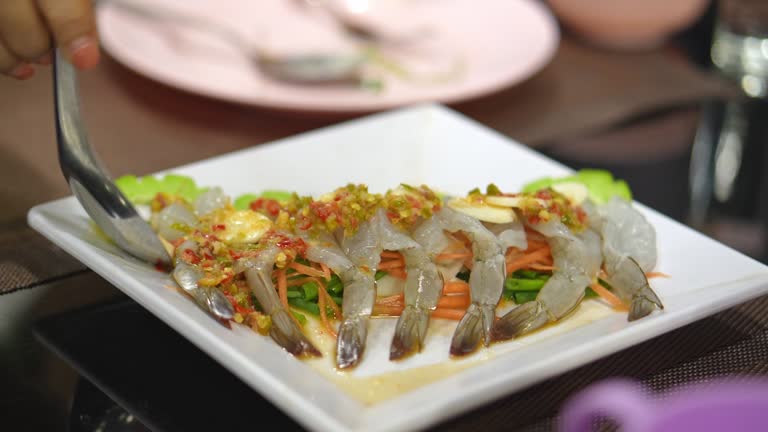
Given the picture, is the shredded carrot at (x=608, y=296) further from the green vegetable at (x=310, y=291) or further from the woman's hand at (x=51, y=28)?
the woman's hand at (x=51, y=28)

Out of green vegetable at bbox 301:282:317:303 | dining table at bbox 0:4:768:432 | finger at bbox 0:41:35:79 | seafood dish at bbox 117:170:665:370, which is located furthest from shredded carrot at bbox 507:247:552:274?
finger at bbox 0:41:35:79

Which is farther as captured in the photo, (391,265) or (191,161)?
(191,161)

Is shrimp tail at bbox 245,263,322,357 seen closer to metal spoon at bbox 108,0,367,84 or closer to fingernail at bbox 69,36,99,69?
fingernail at bbox 69,36,99,69

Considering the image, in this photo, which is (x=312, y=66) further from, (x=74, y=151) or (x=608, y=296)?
(x=608, y=296)

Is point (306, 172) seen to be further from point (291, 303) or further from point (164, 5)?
point (164, 5)

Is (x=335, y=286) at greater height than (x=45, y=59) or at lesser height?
lesser

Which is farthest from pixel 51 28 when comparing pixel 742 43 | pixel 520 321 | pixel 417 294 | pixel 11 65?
pixel 742 43

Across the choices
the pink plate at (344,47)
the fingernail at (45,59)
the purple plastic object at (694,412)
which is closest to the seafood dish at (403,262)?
the fingernail at (45,59)
